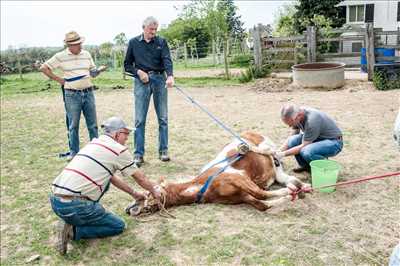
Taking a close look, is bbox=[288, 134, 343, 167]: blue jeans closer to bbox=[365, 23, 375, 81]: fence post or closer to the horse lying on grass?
the horse lying on grass

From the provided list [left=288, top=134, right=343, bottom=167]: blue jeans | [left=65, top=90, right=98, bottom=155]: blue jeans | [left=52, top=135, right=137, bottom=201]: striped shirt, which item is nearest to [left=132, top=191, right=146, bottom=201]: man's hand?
[left=52, top=135, right=137, bottom=201]: striped shirt

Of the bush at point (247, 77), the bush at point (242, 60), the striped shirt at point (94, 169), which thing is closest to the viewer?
the striped shirt at point (94, 169)

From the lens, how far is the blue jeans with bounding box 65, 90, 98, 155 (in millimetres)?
5953

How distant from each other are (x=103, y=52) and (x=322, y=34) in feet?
79.2

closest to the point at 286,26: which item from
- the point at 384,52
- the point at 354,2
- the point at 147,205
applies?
the point at 354,2

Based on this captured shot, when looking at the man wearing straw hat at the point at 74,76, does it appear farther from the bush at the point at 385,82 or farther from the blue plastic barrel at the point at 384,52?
the blue plastic barrel at the point at 384,52

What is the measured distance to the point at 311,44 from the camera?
13656mm

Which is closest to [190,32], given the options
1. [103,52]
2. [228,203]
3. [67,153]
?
[103,52]

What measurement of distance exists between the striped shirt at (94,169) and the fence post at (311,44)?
36.6 ft

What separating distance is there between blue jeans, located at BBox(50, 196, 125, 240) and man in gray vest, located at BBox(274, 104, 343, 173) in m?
2.05

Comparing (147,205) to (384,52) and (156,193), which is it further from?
(384,52)

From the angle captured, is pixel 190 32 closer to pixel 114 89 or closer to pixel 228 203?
pixel 114 89

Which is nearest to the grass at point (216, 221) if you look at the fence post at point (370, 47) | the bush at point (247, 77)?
the fence post at point (370, 47)

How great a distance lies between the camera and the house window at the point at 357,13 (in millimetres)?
27728
